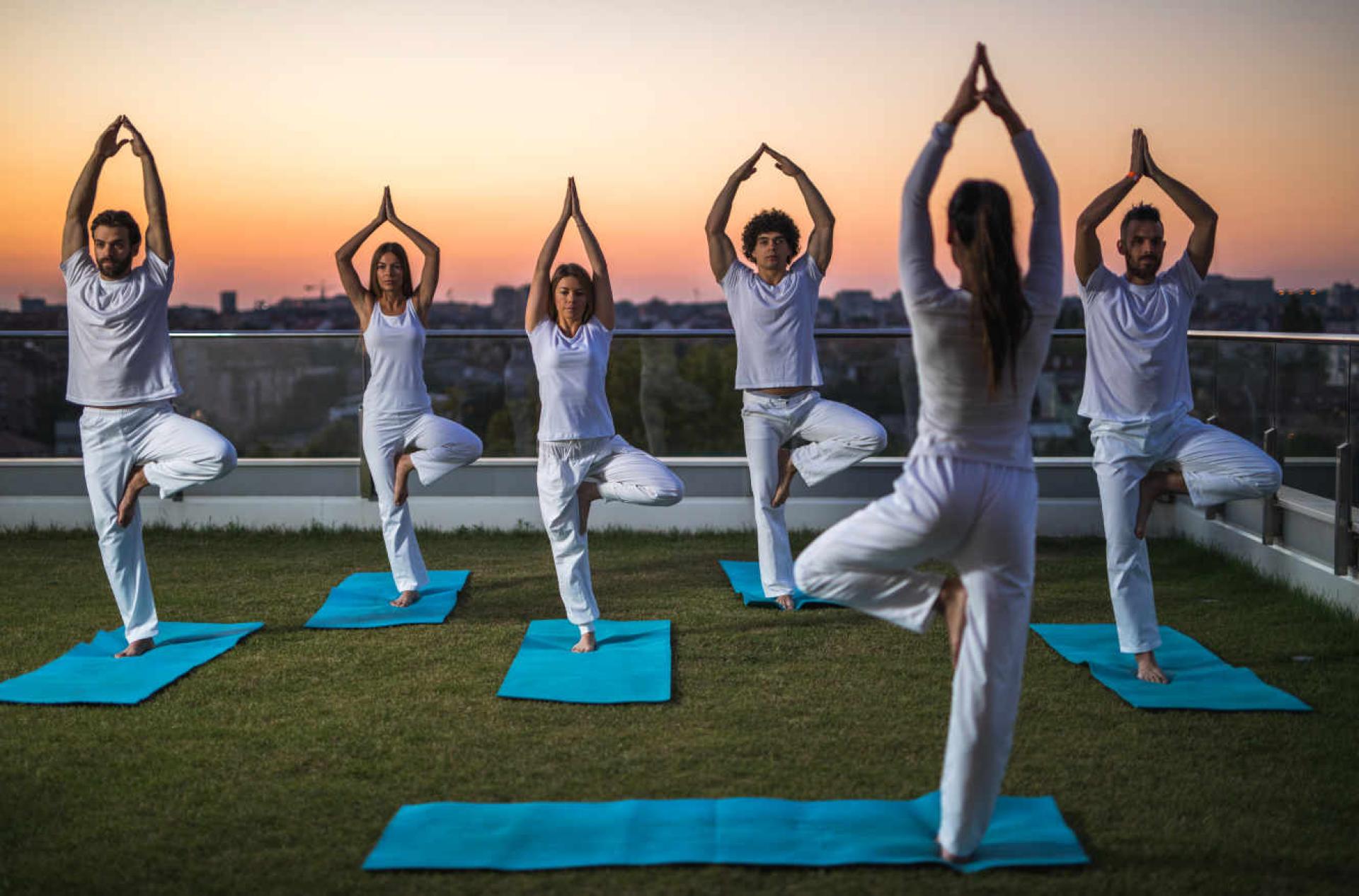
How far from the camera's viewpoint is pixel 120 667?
5.35 m

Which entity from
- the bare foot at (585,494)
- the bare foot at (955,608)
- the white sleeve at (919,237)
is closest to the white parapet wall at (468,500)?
the bare foot at (585,494)

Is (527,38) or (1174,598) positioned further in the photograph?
(527,38)

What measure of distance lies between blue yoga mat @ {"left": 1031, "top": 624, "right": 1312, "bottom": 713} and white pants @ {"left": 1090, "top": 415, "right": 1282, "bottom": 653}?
0.17 meters

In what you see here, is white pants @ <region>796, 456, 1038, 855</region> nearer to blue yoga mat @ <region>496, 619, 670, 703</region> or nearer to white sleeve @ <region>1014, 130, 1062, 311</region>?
white sleeve @ <region>1014, 130, 1062, 311</region>

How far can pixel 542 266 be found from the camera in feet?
18.4

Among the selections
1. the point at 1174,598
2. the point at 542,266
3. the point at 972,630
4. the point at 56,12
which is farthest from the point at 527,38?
the point at 972,630

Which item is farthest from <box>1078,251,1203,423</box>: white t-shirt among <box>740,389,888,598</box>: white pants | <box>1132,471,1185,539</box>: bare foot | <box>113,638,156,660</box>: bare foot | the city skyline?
the city skyline

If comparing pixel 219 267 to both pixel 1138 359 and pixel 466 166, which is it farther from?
pixel 1138 359

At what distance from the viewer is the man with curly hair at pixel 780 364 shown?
6355 millimetres

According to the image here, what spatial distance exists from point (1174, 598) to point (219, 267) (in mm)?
10179

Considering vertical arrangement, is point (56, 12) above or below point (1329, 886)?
above

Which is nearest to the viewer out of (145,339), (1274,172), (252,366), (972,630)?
(972,630)

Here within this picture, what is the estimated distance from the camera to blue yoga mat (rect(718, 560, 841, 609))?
6520 millimetres

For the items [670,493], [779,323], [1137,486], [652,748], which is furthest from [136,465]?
[1137,486]
